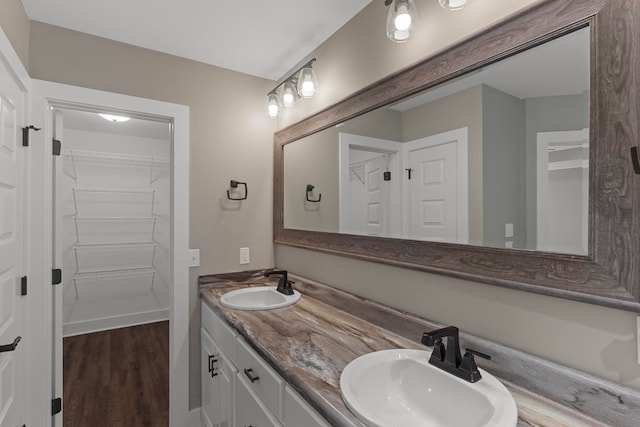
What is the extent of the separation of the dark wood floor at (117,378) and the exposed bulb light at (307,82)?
2.32 meters

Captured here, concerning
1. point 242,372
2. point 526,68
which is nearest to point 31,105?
point 242,372

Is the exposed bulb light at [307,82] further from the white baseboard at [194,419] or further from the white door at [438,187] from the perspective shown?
the white baseboard at [194,419]

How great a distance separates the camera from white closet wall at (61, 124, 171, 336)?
3486 millimetres

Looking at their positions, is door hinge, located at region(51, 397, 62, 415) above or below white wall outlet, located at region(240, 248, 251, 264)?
below

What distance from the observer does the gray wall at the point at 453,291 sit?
827 mm

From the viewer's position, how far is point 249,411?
51.7 inches

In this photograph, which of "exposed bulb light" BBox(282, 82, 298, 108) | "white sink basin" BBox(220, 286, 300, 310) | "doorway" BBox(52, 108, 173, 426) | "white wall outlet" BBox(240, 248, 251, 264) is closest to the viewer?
"white sink basin" BBox(220, 286, 300, 310)

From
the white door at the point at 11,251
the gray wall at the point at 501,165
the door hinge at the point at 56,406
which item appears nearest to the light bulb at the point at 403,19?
the gray wall at the point at 501,165

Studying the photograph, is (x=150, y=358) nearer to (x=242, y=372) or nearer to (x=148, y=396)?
(x=148, y=396)

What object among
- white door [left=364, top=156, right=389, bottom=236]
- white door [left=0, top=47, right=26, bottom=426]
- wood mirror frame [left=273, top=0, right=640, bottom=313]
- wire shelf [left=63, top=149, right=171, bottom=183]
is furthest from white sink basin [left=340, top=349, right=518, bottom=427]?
wire shelf [left=63, top=149, right=171, bottom=183]

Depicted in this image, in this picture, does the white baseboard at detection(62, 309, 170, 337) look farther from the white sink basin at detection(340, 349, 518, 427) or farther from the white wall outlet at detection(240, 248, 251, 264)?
the white sink basin at detection(340, 349, 518, 427)

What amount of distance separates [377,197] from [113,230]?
3433 millimetres

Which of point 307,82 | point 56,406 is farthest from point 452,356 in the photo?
point 56,406

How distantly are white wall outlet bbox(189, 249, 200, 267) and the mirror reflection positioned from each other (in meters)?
1.05
